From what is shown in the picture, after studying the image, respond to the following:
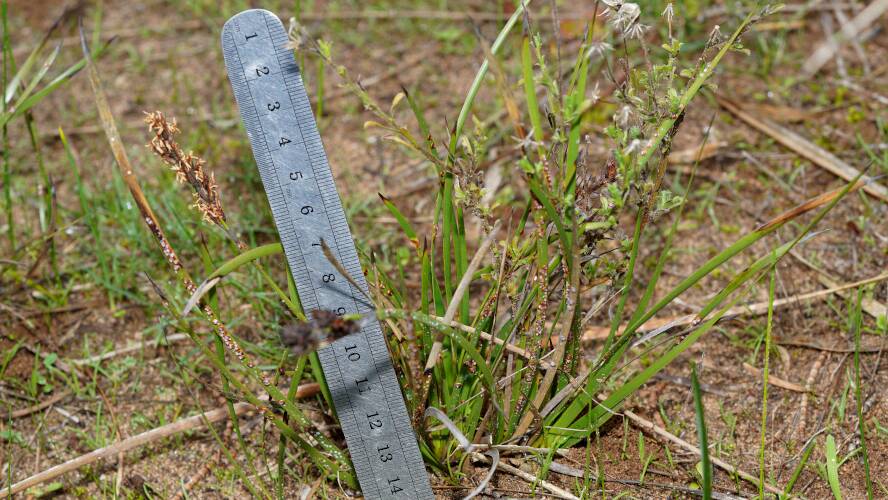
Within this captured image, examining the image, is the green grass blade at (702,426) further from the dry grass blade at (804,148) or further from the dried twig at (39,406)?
the dried twig at (39,406)

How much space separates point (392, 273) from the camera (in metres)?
2.54

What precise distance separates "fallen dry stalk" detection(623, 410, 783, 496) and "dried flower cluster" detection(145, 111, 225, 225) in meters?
1.16

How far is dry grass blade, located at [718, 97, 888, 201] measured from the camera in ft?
8.54

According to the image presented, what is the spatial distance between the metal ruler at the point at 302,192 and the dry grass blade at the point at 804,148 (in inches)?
74.3

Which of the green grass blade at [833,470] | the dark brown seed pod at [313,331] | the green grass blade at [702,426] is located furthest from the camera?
the green grass blade at [833,470]

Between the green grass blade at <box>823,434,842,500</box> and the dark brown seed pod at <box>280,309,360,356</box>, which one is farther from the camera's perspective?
the green grass blade at <box>823,434,842,500</box>

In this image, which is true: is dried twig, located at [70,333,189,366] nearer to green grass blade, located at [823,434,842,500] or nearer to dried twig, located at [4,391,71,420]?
dried twig, located at [4,391,71,420]

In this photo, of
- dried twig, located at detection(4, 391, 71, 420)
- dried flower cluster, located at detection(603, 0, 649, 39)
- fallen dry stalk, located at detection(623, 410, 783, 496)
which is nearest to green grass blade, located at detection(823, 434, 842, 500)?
fallen dry stalk, located at detection(623, 410, 783, 496)

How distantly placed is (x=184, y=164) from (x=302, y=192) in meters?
0.25

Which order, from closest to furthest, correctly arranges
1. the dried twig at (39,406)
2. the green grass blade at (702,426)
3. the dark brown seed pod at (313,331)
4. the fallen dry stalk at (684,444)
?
the dark brown seed pod at (313,331) < the green grass blade at (702,426) < the fallen dry stalk at (684,444) < the dried twig at (39,406)

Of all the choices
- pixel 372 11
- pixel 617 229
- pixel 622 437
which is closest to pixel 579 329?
pixel 617 229

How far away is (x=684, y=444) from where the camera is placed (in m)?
1.91

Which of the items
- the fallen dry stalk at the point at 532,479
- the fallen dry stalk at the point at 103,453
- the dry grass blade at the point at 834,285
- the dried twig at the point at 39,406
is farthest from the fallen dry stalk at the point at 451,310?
the dry grass blade at the point at 834,285

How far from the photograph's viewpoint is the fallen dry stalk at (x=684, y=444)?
1.83 meters
